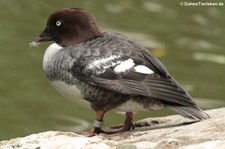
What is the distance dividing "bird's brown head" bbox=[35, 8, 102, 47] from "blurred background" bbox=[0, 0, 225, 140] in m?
2.41

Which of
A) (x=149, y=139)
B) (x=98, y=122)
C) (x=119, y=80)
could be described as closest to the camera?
(x=149, y=139)

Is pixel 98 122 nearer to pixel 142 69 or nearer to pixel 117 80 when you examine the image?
pixel 117 80

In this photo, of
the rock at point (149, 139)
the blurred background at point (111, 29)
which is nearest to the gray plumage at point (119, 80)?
the rock at point (149, 139)

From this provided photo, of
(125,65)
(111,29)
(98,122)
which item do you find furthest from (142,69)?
(111,29)

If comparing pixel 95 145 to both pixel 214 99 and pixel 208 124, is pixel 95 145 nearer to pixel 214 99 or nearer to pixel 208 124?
pixel 208 124

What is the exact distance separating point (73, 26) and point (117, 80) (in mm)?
691

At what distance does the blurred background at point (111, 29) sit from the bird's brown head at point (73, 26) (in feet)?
7.92

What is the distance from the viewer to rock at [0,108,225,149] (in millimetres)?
5547

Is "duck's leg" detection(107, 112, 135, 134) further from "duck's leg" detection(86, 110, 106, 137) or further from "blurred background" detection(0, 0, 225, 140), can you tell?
"blurred background" detection(0, 0, 225, 140)

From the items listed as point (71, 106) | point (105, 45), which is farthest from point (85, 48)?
point (71, 106)

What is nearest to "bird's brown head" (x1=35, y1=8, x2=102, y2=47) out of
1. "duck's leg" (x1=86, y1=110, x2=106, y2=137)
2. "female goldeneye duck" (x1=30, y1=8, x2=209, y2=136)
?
"female goldeneye duck" (x1=30, y1=8, x2=209, y2=136)

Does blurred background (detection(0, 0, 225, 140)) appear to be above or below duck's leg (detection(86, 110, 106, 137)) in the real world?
above

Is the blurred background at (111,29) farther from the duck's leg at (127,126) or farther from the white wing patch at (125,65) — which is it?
the white wing patch at (125,65)

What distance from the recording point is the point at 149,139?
5.90 meters
